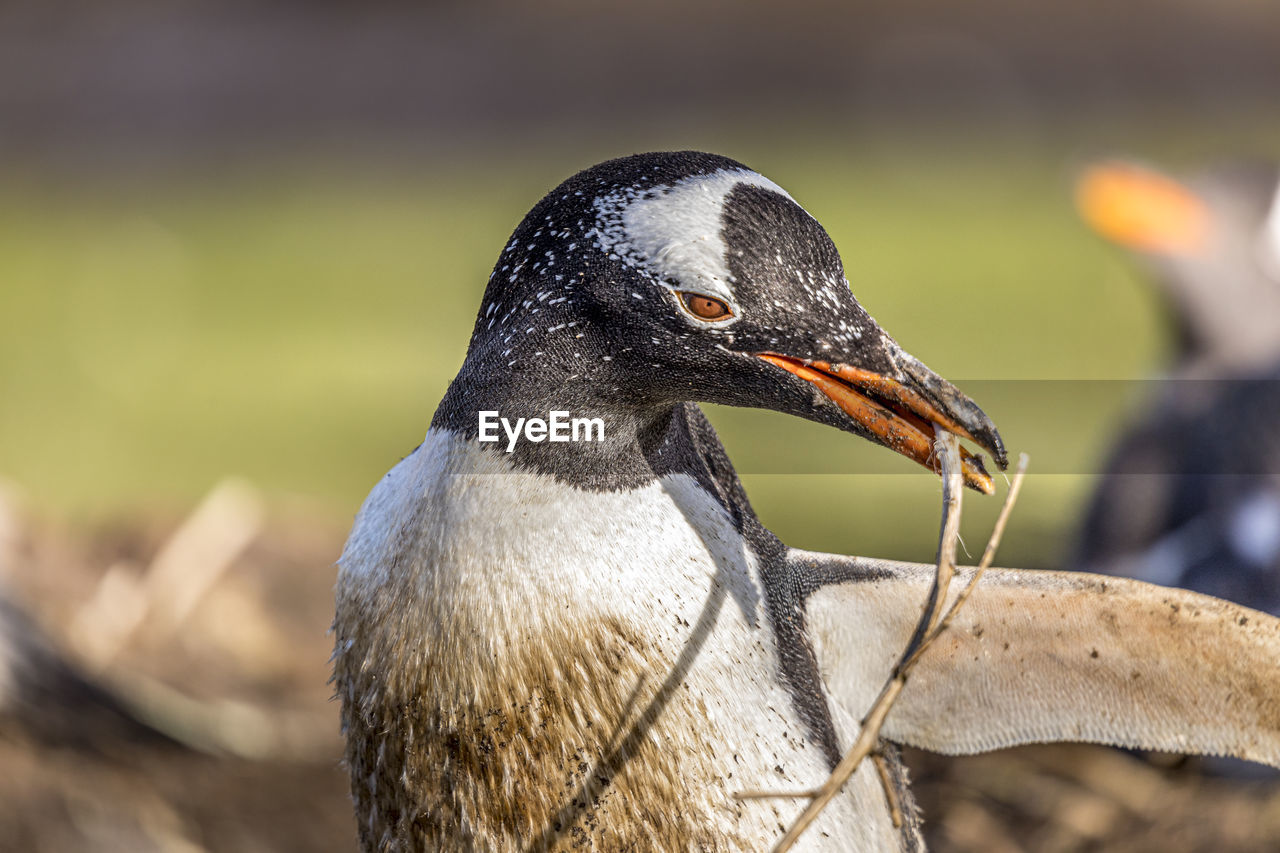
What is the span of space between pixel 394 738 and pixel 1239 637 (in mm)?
452

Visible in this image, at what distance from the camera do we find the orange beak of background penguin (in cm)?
53

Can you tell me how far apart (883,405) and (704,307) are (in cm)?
9

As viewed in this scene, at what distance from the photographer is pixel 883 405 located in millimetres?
542

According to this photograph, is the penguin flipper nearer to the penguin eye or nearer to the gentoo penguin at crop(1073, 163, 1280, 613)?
the penguin eye

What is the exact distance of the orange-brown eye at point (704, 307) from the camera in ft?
1.73

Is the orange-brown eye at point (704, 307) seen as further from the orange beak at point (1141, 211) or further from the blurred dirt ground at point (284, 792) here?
the orange beak at point (1141, 211)

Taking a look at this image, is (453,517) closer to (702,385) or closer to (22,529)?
(702,385)

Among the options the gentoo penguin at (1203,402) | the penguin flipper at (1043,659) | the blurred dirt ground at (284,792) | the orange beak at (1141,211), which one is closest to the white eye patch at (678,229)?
the penguin flipper at (1043,659)

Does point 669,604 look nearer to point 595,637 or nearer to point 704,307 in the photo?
point 595,637

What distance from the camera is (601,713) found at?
598 millimetres

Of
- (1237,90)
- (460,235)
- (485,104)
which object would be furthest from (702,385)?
(1237,90)

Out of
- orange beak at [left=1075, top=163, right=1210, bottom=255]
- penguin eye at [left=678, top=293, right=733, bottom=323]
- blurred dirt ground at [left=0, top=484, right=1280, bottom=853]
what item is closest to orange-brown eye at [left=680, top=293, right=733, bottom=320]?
penguin eye at [left=678, top=293, right=733, bottom=323]

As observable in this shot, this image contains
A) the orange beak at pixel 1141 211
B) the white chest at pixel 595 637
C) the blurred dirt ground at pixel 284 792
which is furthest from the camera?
the orange beak at pixel 1141 211

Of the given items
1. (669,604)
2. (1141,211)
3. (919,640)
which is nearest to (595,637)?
(669,604)
